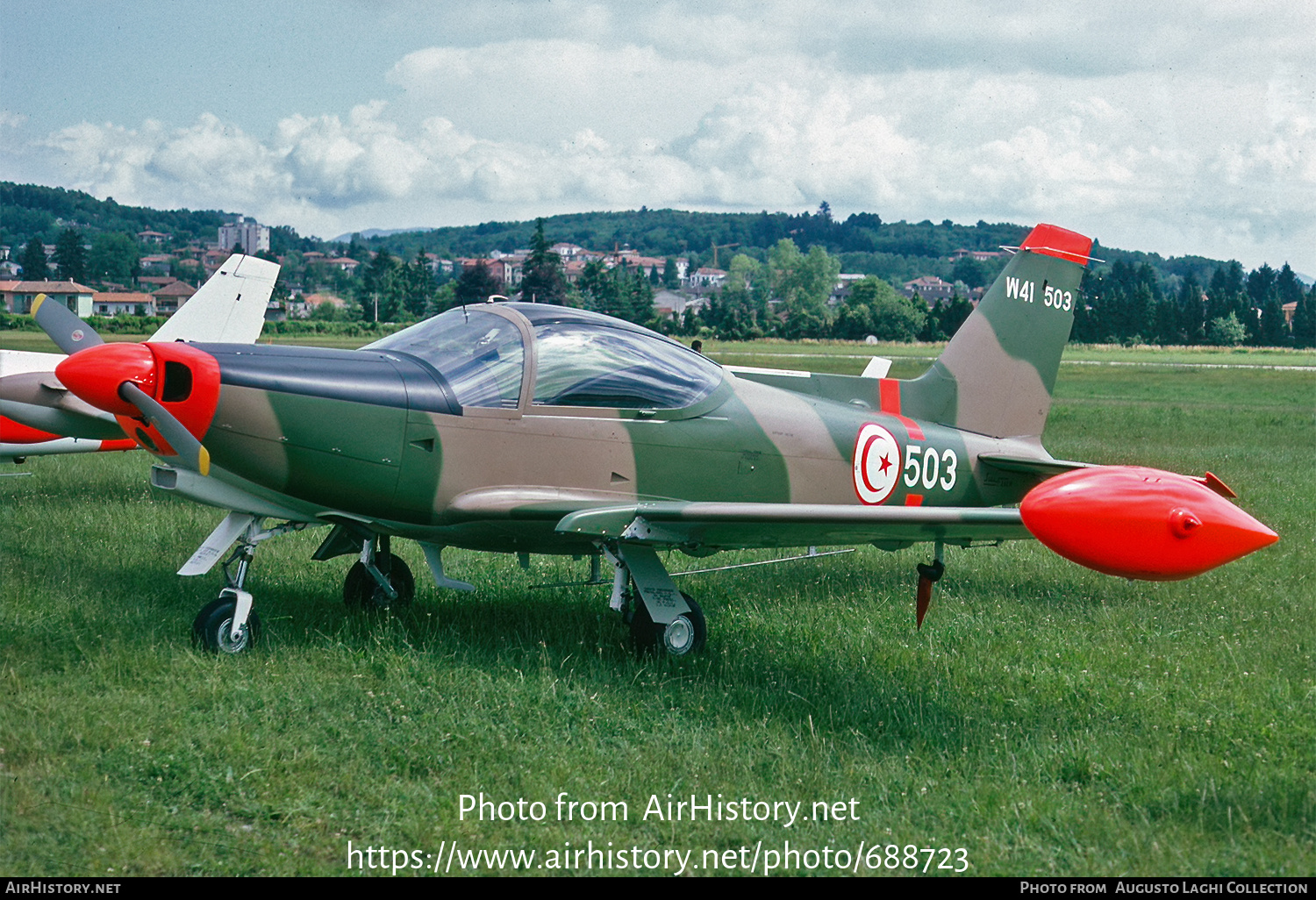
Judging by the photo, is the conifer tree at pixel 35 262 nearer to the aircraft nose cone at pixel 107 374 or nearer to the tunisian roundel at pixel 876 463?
the aircraft nose cone at pixel 107 374

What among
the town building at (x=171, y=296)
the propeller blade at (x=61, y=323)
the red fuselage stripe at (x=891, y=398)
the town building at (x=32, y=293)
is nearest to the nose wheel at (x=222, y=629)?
the propeller blade at (x=61, y=323)

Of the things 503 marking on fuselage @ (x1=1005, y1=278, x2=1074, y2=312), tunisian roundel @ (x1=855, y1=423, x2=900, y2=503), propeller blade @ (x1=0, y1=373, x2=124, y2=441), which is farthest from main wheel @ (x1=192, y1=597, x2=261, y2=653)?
503 marking on fuselage @ (x1=1005, y1=278, x2=1074, y2=312)

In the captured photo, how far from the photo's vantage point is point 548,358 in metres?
7.18

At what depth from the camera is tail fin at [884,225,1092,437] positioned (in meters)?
9.73

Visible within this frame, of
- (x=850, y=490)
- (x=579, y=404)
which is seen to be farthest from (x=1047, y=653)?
(x=579, y=404)

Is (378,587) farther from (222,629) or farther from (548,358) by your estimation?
(548,358)

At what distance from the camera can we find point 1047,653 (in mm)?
7617

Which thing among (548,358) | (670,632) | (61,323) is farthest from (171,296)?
(670,632)

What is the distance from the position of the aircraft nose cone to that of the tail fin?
608cm

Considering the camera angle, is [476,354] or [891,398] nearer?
[476,354]

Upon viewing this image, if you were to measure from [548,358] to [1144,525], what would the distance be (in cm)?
378

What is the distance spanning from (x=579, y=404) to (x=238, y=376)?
206 cm

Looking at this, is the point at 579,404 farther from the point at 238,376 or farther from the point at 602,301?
the point at 602,301

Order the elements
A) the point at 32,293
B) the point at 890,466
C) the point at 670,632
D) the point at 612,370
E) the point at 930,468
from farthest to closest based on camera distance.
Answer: the point at 32,293 → the point at 930,468 → the point at 890,466 → the point at 612,370 → the point at 670,632
